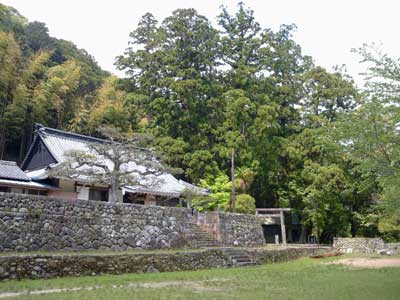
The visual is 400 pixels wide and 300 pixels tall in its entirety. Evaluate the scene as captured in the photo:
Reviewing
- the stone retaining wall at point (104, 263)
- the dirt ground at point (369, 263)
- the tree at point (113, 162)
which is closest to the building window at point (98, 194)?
the tree at point (113, 162)

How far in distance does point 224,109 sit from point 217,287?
21065 millimetres

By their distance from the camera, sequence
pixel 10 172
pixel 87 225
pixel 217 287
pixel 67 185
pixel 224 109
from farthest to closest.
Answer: pixel 224 109, pixel 67 185, pixel 10 172, pixel 87 225, pixel 217 287

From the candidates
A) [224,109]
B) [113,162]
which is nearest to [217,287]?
[113,162]

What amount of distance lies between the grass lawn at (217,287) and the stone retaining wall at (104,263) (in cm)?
41

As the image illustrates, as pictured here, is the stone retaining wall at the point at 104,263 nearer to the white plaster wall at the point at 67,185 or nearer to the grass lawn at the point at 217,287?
the grass lawn at the point at 217,287

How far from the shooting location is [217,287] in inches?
350

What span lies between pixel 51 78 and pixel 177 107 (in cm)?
884

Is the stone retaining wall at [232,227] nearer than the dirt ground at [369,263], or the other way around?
the dirt ground at [369,263]

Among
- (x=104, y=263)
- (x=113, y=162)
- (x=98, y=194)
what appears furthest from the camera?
(x=98, y=194)

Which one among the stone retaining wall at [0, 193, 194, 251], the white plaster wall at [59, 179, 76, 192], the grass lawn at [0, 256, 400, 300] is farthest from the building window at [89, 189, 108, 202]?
the grass lawn at [0, 256, 400, 300]

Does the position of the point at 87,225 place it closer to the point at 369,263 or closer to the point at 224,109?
the point at 369,263

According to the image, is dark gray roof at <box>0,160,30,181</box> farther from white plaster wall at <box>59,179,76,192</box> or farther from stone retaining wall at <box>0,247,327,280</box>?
stone retaining wall at <box>0,247,327,280</box>

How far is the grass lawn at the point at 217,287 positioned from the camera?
7.49 meters

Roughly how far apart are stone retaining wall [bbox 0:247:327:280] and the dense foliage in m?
8.69
